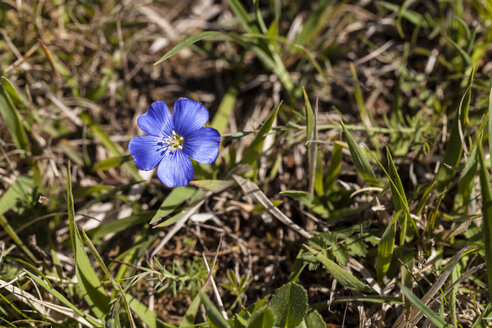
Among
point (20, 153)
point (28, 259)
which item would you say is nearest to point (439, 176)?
point (28, 259)

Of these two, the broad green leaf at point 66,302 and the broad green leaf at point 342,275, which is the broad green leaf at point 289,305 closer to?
the broad green leaf at point 342,275

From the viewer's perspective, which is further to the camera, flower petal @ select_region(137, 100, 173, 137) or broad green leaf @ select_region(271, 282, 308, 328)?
flower petal @ select_region(137, 100, 173, 137)

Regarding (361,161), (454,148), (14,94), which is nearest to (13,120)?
(14,94)

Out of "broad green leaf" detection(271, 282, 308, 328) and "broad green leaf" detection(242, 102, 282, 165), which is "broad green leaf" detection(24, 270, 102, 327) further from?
"broad green leaf" detection(242, 102, 282, 165)

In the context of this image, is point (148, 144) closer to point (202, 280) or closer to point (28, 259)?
point (202, 280)

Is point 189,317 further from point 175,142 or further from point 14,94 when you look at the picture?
point 14,94

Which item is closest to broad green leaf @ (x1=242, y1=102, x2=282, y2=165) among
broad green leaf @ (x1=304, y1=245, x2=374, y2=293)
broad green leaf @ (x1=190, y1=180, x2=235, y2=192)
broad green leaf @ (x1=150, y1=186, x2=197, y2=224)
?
broad green leaf @ (x1=190, y1=180, x2=235, y2=192)

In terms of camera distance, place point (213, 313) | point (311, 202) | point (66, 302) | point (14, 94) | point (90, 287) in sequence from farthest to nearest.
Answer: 1. point (14, 94)
2. point (311, 202)
3. point (90, 287)
4. point (66, 302)
5. point (213, 313)
